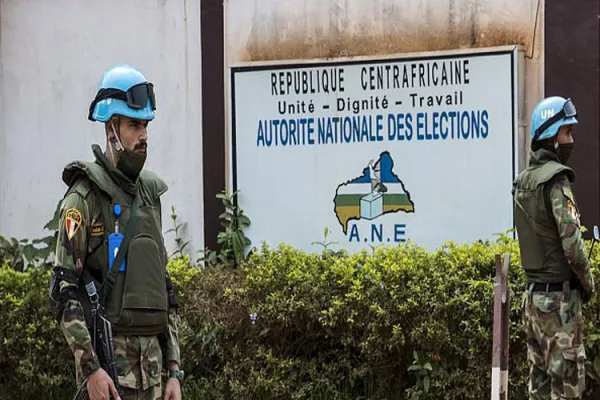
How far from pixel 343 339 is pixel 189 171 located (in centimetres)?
231

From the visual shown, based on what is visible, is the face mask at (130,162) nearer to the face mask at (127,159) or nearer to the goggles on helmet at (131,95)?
the face mask at (127,159)

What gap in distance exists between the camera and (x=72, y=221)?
4.25 meters

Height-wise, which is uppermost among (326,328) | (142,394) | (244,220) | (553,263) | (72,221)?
(72,221)

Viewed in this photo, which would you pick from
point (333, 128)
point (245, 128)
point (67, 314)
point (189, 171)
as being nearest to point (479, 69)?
point (333, 128)

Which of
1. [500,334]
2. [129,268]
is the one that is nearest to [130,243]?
[129,268]

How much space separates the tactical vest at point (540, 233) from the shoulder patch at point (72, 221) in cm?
293

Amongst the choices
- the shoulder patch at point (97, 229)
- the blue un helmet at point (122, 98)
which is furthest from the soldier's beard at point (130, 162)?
the shoulder patch at point (97, 229)

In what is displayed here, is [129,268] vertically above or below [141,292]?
above

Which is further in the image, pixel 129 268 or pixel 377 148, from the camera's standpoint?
pixel 377 148

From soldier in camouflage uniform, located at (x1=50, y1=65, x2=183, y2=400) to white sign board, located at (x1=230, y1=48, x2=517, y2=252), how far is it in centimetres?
375

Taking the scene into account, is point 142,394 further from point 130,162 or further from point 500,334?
point 500,334

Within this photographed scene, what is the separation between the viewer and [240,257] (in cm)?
830

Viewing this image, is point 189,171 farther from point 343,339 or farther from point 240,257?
point 343,339

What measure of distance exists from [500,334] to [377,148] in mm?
3428
